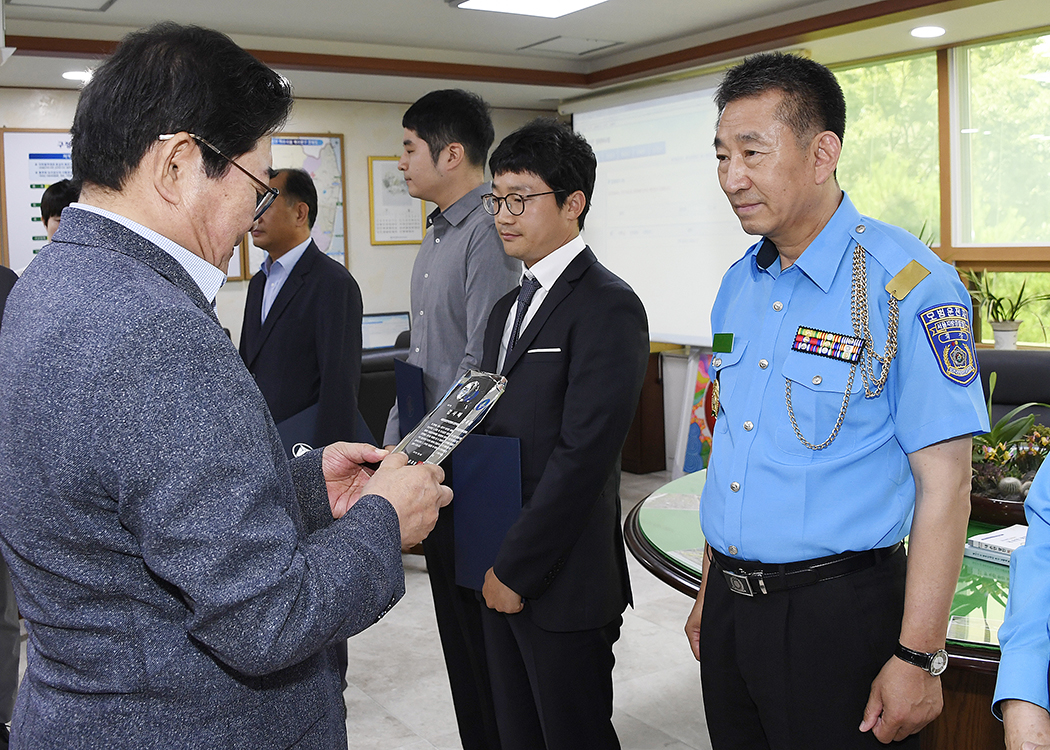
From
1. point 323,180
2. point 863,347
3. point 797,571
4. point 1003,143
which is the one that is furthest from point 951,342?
point 323,180

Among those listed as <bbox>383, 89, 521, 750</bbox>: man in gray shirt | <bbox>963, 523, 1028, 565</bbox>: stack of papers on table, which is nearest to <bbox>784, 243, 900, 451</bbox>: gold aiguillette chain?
<bbox>963, 523, 1028, 565</bbox>: stack of papers on table

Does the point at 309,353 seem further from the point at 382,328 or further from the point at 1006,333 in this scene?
the point at 382,328

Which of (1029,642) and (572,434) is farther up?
(572,434)

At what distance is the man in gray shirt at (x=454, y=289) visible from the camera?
7.55ft

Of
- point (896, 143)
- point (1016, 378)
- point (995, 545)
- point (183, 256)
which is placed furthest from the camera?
point (896, 143)

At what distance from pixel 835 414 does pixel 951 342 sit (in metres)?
0.20

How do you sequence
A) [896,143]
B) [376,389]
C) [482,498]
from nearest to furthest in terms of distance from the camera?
[482,498] → [376,389] → [896,143]

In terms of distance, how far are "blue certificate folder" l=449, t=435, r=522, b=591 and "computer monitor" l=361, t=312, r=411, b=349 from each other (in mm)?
4950

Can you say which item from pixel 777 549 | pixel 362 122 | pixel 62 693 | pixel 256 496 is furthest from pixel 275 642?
pixel 362 122

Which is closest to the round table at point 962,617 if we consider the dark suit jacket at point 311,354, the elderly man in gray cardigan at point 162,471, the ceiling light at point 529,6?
the elderly man in gray cardigan at point 162,471

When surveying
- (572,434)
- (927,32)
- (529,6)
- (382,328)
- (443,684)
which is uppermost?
(529,6)

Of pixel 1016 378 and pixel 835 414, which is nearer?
pixel 835 414

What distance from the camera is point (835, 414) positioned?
140 centimetres

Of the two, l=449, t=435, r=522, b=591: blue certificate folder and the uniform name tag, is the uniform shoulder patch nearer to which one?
the uniform name tag
